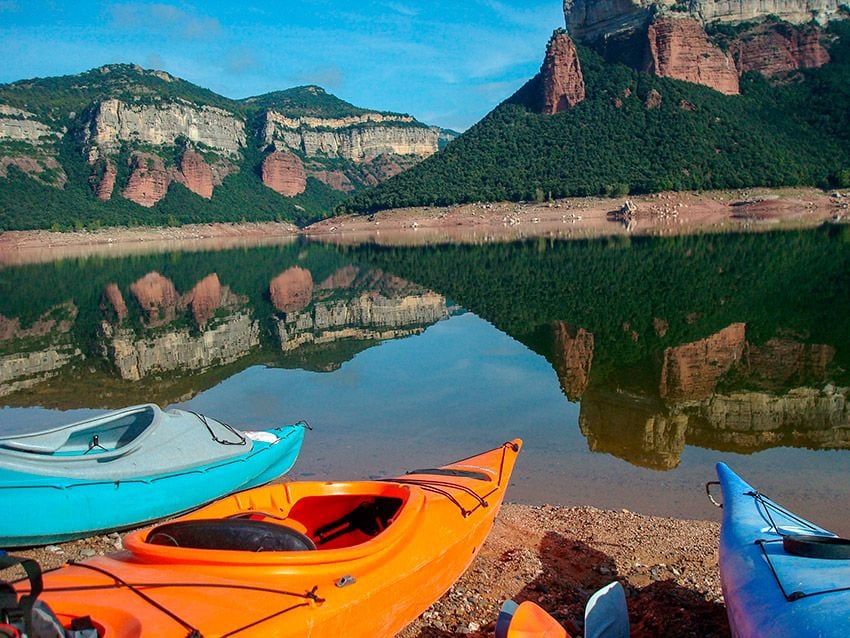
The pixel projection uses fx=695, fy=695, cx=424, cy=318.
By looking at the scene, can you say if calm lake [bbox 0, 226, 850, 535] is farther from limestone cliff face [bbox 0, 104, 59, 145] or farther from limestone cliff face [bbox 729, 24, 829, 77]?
limestone cliff face [bbox 0, 104, 59, 145]

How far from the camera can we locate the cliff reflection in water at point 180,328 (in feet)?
50.6

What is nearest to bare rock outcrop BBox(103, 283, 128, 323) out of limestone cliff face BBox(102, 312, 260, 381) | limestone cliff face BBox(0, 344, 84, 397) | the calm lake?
the calm lake

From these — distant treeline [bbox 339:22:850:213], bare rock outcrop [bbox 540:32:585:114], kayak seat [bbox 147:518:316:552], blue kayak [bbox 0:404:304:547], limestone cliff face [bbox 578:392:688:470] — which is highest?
bare rock outcrop [bbox 540:32:585:114]

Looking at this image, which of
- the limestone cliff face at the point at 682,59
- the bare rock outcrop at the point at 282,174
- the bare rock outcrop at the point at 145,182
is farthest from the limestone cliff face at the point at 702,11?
the bare rock outcrop at the point at 145,182

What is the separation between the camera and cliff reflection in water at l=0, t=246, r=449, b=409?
50.6 feet

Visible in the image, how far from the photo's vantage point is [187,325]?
22703 mm

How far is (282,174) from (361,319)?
6215 inches

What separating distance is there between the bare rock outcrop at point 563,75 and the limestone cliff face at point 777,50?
82.9ft

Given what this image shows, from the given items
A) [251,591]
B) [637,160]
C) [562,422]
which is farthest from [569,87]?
[251,591]

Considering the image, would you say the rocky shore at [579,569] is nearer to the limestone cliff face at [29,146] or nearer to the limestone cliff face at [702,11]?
the limestone cliff face at [702,11]

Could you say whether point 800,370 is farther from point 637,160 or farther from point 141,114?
point 141,114

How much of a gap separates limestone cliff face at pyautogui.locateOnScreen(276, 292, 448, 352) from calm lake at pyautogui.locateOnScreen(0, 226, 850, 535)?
0.37ft

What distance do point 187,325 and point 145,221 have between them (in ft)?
343

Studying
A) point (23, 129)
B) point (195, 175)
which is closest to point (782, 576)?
point (23, 129)
